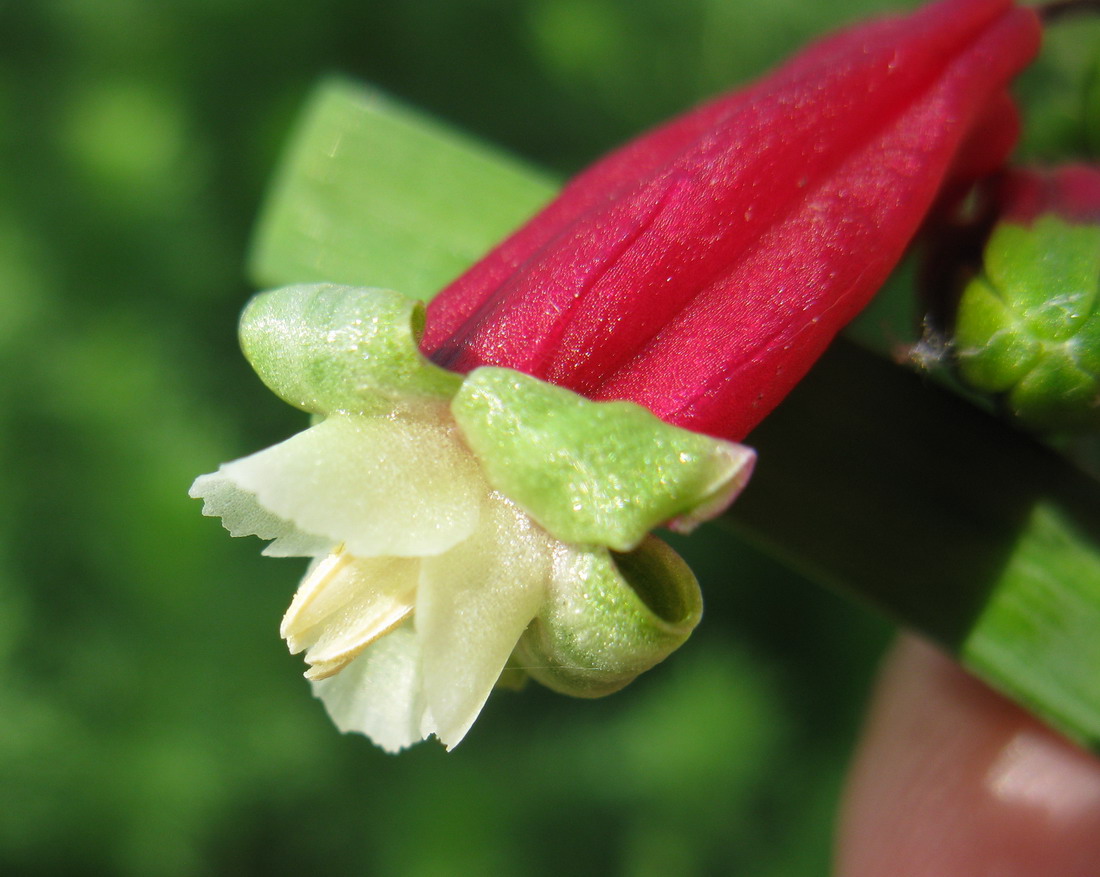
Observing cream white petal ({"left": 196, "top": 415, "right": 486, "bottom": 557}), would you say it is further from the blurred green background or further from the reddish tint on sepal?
the blurred green background

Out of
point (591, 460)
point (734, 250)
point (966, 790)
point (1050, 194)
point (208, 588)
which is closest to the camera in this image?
point (591, 460)

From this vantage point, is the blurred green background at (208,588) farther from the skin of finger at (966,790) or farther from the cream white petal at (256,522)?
the cream white petal at (256,522)

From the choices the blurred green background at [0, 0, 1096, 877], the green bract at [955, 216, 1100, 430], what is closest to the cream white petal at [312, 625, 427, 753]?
the green bract at [955, 216, 1100, 430]

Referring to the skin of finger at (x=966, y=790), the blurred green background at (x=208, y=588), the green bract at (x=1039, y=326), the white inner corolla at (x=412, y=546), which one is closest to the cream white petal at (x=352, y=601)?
the white inner corolla at (x=412, y=546)

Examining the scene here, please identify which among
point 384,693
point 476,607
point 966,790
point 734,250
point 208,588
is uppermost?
point 734,250

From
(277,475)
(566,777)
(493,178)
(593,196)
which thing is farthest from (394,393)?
(566,777)

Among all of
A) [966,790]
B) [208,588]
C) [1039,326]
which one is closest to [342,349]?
[1039,326]

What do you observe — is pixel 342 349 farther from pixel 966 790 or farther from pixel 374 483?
pixel 966 790

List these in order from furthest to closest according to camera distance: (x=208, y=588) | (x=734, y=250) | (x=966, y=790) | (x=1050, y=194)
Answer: (x=208, y=588), (x=966, y=790), (x=1050, y=194), (x=734, y=250)
